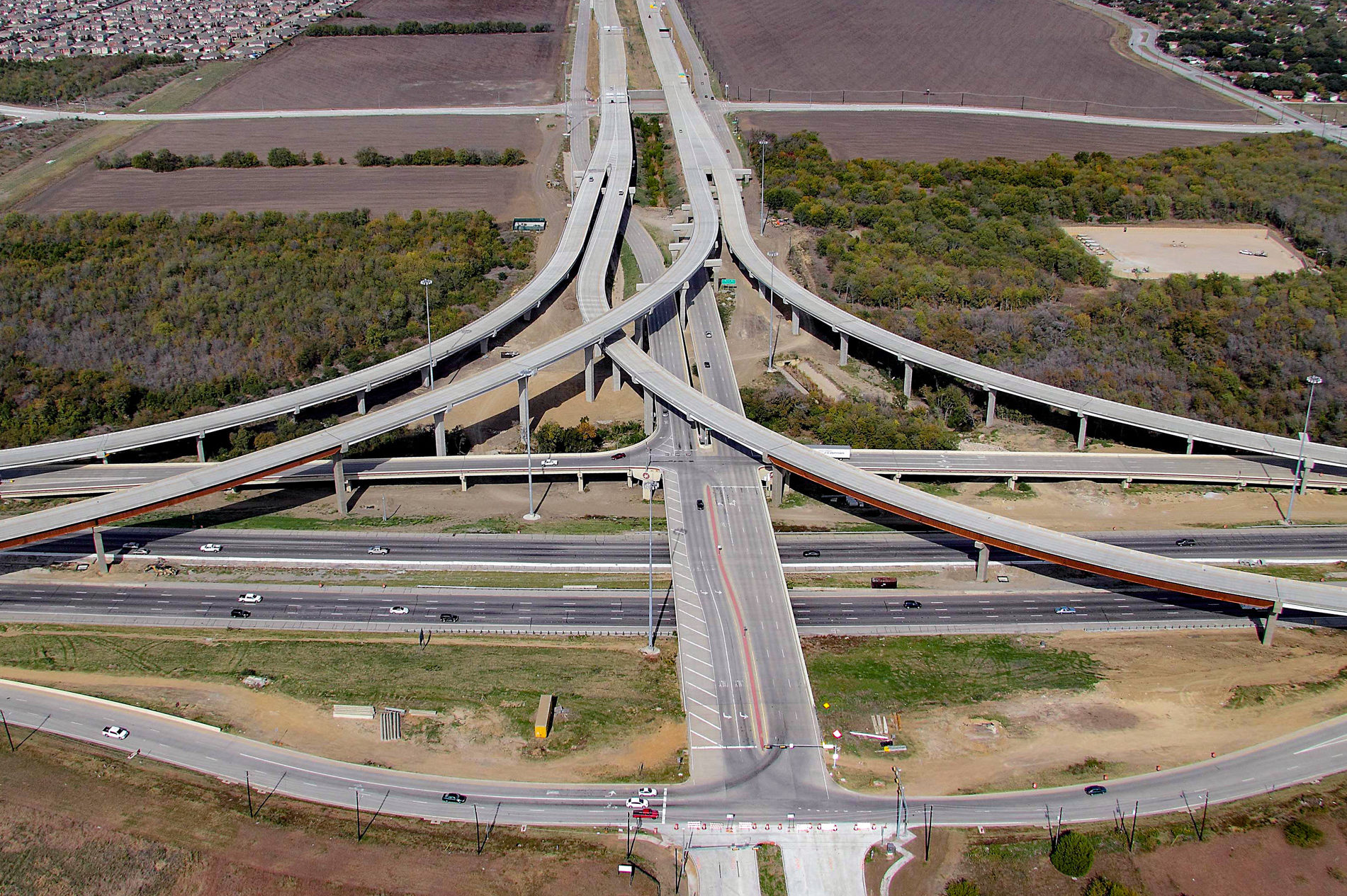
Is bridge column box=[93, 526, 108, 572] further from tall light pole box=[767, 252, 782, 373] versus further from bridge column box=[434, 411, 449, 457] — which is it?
tall light pole box=[767, 252, 782, 373]

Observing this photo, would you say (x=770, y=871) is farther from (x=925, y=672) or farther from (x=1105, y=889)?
(x=925, y=672)

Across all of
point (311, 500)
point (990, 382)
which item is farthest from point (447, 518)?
point (990, 382)

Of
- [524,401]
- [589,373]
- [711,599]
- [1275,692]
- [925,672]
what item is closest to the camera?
[1275,692]

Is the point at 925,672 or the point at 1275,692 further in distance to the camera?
the point at 925,672

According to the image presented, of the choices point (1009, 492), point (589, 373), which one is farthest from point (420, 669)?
point (1009, 492)

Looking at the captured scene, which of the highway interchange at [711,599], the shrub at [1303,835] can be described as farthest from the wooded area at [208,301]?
the shrub at [1303,835]

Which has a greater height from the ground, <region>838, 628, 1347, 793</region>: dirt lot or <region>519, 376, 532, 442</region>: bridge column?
<region>519, 376, 532, 442</region>: bridge column

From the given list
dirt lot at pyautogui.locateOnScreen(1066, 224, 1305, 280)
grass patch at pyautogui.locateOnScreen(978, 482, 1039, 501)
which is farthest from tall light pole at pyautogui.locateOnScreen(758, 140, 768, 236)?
grass patch at pyautogui.locateOnScreen(978, 482, 1039, 501)

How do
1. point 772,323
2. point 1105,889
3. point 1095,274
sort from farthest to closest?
point 1095,274 → point 772,323 → point 1105,889
